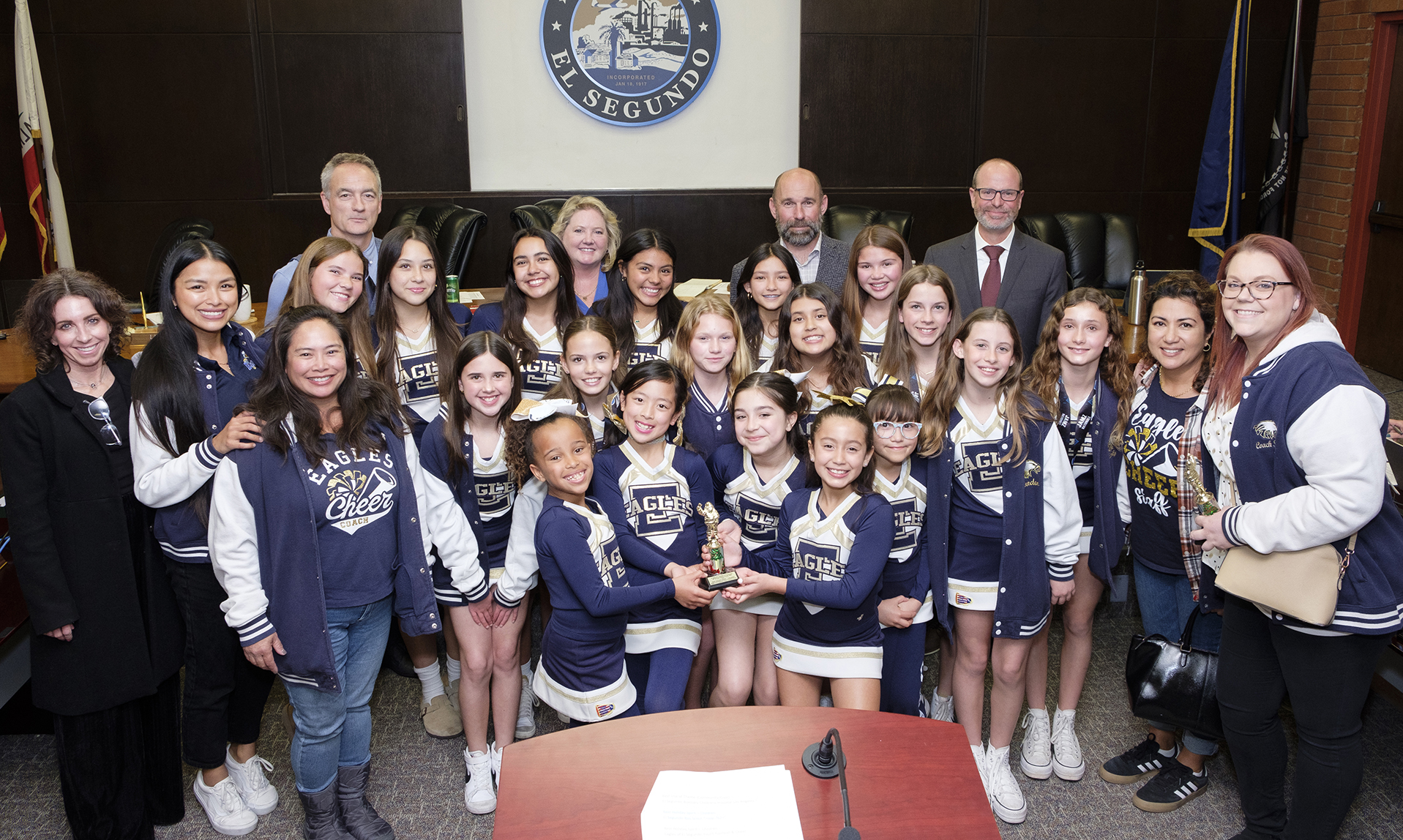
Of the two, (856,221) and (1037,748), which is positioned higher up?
(856,221)

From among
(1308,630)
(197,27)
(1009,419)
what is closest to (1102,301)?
(1009,419)

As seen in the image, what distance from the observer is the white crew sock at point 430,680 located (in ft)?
10.3

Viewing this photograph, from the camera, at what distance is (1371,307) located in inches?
254

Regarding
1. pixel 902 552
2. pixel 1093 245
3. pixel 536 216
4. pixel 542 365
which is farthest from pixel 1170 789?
pixel 536 216

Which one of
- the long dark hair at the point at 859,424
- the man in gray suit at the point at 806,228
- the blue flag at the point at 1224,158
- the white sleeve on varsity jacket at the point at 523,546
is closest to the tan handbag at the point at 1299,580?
the long dark hair at the point at 859,424

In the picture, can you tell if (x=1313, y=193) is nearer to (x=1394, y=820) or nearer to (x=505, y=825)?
(x=1394, y=820)

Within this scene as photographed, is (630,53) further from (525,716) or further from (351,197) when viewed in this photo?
(525,716)

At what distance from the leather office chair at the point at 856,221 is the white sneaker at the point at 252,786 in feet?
12.6

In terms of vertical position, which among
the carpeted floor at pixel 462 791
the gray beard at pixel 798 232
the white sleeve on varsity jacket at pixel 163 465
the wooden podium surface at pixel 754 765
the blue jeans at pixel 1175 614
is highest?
→ the gray beard at pixel 798 232

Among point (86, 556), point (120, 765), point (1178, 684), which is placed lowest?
point (120, 765)

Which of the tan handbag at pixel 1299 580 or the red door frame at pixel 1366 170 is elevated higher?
the red door frame at pixel 1366 170

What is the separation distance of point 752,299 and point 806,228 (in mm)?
735

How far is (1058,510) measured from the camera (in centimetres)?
262

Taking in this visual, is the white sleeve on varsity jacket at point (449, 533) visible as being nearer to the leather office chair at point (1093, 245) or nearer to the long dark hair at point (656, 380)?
the long dark hair at point (656, 380)
